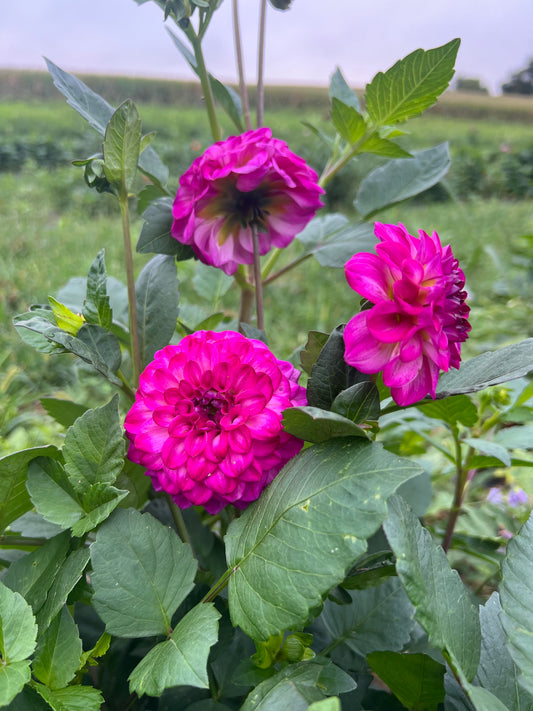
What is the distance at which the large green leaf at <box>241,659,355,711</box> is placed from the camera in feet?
0.87

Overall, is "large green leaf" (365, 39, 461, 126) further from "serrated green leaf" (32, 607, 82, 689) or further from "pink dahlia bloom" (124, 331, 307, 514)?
"serrated green leaf" (32, 607, 82, 689)

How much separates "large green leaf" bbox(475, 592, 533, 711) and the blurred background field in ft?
1.06

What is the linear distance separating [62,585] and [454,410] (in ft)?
1.03

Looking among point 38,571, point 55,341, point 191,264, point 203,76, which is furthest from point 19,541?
point 191,264

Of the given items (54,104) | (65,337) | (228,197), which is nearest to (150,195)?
(228,197)

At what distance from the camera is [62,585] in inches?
12.8

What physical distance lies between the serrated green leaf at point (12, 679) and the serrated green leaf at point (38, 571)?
2.3 inches

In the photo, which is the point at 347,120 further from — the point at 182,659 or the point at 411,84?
the point at 182,659

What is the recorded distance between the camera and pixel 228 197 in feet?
1.41

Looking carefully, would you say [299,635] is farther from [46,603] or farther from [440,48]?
[440,48]

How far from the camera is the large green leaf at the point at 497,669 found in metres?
0.31

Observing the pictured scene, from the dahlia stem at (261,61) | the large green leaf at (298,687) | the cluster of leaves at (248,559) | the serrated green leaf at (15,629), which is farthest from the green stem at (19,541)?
the dahlia stem at (261,61)

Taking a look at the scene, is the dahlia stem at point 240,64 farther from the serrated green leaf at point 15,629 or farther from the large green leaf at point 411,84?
the serrated green leaf at point 15,629

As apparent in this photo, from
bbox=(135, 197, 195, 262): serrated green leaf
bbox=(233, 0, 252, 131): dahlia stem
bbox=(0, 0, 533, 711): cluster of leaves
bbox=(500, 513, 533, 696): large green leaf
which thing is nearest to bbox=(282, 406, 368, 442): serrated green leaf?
bbox=(0, 0, 533, 711): cluster of leaves
